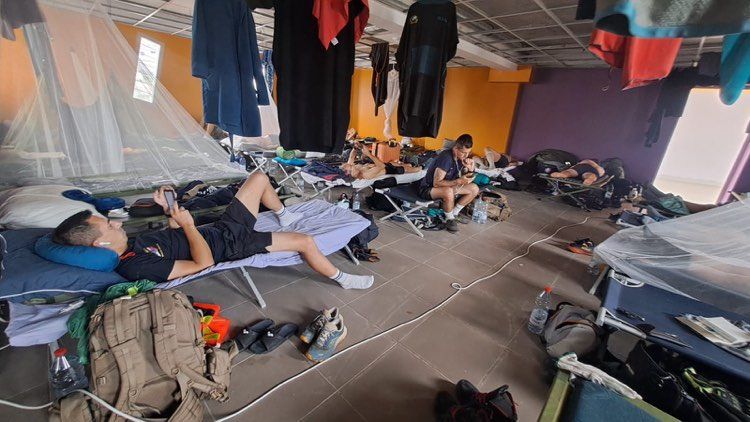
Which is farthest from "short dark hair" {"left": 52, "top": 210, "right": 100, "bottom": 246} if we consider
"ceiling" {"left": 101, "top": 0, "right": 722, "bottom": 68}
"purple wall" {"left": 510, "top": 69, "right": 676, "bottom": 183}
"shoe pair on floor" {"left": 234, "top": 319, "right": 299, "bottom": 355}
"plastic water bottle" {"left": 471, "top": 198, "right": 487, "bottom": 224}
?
"purple wall" {"left": 510, "top": 69, "right": 676, "bottom": 183}

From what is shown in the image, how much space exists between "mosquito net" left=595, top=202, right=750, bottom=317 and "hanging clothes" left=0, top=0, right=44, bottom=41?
4.90 m

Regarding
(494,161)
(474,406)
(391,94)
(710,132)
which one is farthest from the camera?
(494,161)

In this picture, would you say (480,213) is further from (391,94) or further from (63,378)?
(63,378)

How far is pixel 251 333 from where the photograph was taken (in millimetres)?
1840

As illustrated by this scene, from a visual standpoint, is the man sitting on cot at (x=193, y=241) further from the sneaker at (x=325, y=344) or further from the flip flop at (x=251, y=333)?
the sneaker at (x=325, y=344)

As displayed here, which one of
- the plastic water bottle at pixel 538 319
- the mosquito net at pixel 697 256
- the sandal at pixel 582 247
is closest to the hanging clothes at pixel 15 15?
the plastic water bottle at pixel 538 319

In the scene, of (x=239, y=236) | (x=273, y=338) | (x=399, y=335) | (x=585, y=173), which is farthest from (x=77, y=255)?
(x=585, y=173)

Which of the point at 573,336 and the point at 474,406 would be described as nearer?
the point at 474,406

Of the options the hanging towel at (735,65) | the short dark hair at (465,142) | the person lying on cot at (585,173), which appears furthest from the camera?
the person lying on cot at (585,173)

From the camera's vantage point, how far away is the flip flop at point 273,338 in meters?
1.78

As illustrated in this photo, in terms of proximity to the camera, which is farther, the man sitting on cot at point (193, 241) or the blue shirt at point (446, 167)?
the blue shirt at point (446, 167)

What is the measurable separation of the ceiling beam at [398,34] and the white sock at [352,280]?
283 cm

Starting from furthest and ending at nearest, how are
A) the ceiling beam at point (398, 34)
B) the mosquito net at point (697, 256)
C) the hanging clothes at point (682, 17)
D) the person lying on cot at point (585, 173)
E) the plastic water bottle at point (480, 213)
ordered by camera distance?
the person lying on cot at point (585, 173), the plastic water bottle at point (480, 213), the ceiling beam at point (398, 34), the mosquito net at point (697, 256), the hanging clothes at point (682, 17)

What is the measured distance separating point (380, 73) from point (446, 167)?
1661 mm
